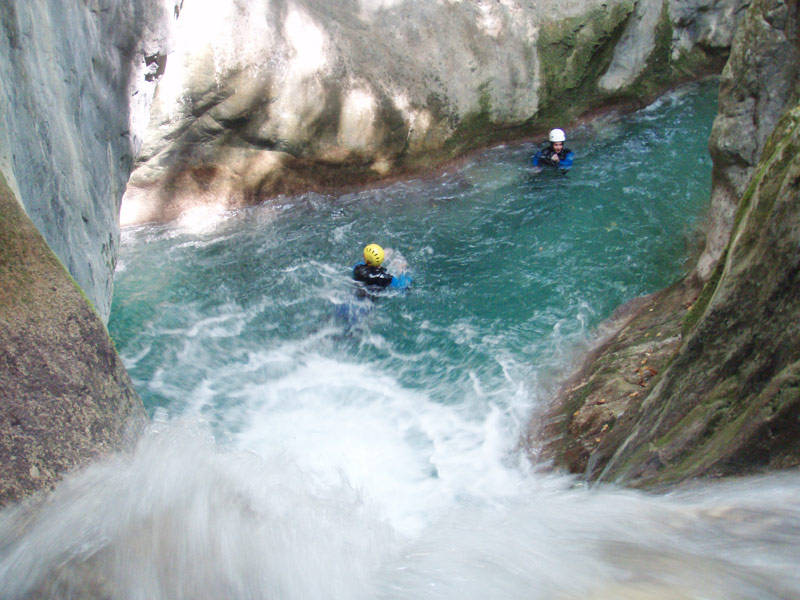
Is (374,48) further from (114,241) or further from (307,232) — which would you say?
(114,241)

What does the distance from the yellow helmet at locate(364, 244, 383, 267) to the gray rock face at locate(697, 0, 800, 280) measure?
3.59m

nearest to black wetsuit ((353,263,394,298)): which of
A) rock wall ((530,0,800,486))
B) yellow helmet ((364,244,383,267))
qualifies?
yellow helmet ((364,244,383,267))

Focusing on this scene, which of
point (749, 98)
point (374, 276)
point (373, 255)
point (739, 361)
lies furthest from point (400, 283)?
point (739, 361)

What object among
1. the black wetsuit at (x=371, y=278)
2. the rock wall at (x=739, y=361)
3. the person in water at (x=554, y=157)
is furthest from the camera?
the person in water at (x=554, y=157)

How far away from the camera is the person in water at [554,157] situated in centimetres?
1036

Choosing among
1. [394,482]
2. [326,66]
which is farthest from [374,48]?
[394,482]

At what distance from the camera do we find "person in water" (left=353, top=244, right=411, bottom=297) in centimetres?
783

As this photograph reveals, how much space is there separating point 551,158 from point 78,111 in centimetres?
704

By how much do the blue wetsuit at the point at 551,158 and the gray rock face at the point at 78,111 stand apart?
228 inches

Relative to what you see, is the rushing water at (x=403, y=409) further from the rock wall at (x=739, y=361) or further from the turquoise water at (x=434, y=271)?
the rock wall at (x=739, y=361)

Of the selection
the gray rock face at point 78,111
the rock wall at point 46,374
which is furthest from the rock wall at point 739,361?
the gray rock face at point 78,111

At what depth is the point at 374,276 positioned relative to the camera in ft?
25.6

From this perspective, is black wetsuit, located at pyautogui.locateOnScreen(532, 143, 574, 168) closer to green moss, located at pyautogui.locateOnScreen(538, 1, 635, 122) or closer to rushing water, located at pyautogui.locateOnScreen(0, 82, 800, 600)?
rushing water, located at pyautogui.locateOnScreen(0, 82, 800, 600)

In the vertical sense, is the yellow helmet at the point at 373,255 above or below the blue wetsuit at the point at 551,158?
below
